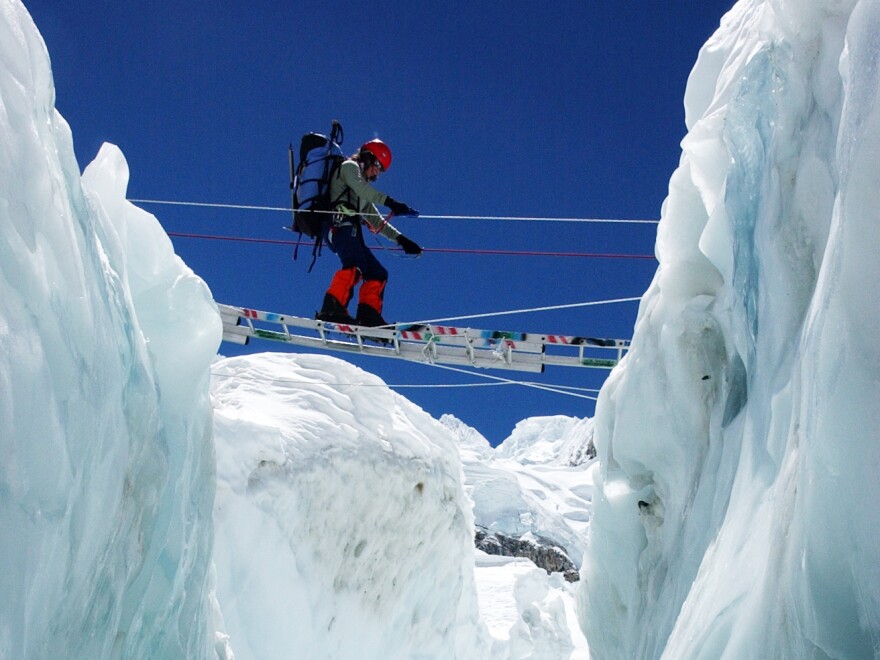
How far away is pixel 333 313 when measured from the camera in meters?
8.30

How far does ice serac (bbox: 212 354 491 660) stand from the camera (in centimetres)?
923

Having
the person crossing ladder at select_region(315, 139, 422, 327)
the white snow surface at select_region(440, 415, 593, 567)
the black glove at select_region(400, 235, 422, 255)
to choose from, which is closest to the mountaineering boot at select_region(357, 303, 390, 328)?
the person crossing ladder at select_region(315, 139, 422, 327)

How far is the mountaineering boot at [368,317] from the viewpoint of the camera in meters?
8.16

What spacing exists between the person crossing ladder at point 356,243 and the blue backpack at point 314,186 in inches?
4.4

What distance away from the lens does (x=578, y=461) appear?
105m

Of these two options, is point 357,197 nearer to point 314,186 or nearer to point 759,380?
point 314,186

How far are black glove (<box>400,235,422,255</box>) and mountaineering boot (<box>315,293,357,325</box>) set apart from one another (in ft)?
2.59

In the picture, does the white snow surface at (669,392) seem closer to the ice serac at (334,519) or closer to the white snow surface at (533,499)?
the ice serac at (334,519)

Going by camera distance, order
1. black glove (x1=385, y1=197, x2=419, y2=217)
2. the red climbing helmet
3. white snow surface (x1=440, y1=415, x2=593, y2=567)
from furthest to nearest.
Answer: white snow surface (x1=440, y1=415, x2=593, y2=567) < the red climbing helmet < black glove (x1=385, y1=197, x2=419, y2=217)

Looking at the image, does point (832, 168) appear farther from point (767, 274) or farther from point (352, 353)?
point (352, 353)

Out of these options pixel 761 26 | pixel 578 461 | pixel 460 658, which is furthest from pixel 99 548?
pixel 578 461

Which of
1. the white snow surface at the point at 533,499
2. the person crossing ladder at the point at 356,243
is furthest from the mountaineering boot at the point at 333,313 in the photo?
the white snow surface at the point at 533,499

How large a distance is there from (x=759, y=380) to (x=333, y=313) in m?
5.42

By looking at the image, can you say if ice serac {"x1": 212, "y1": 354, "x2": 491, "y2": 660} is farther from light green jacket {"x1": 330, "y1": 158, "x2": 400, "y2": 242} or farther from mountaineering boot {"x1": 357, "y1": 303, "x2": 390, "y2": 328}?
light green jacket {"x1": 330, "y1": 158, "x2": 400, "y2": 242}
